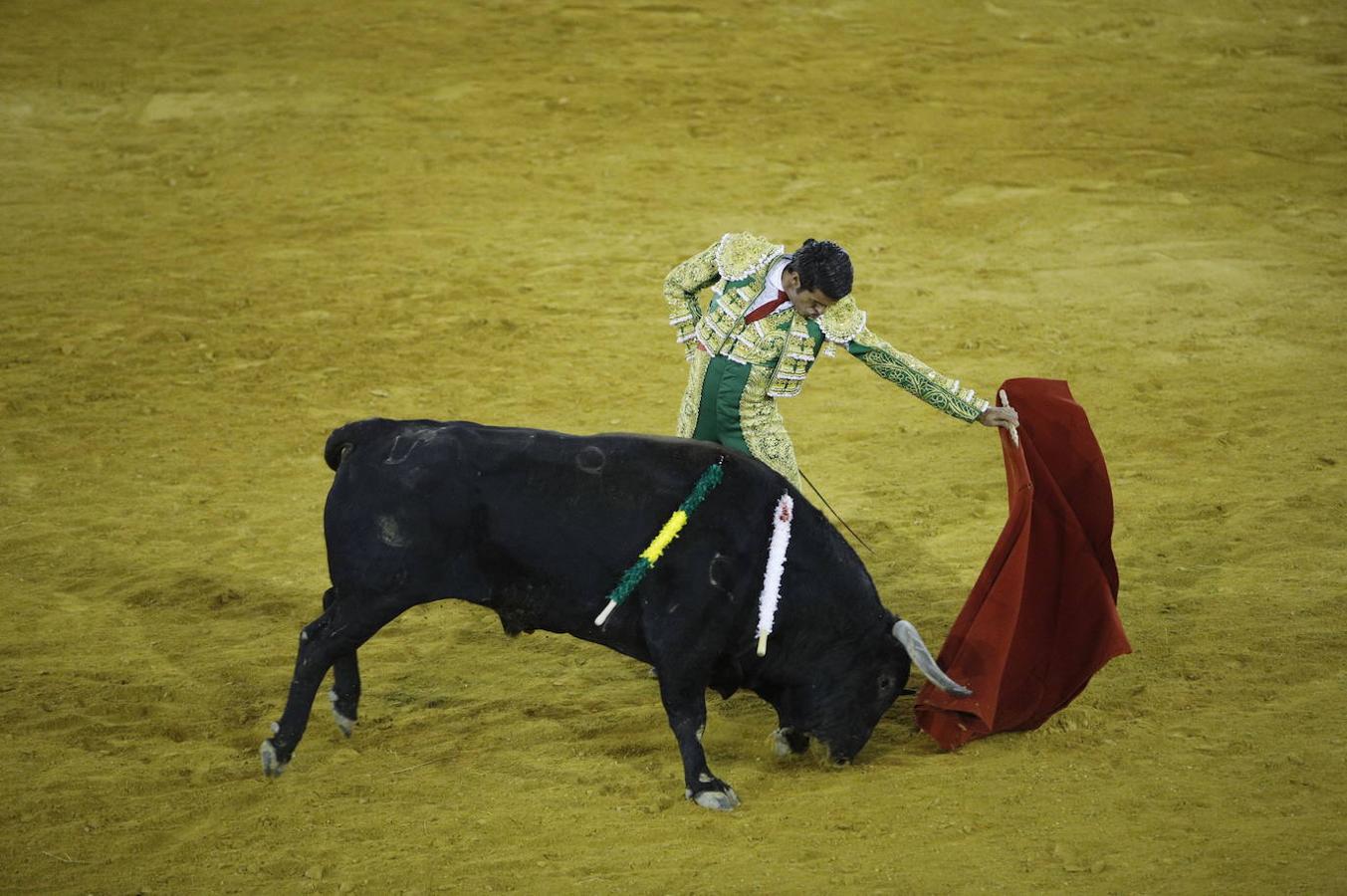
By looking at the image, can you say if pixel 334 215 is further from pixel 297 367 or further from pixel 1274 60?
pixel 1274 60

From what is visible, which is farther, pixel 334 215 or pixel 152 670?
pixel 334 215

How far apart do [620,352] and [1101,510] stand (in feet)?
15.5

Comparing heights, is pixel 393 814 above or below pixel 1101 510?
below

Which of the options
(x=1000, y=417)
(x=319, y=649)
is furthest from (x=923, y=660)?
(x=319, y=649)

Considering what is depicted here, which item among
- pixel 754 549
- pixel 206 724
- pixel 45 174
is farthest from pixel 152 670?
pixel 45 174

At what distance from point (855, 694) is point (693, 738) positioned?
642mm

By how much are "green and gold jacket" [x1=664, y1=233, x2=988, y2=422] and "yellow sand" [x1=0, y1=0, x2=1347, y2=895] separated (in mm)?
1383

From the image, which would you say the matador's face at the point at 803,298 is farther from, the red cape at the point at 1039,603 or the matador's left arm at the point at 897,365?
the red cape at the point at 1039,603

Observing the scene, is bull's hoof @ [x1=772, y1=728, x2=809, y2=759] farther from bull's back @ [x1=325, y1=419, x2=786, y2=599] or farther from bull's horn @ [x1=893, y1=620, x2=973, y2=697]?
bull's back @ [x1=325, y1=419, x2=786, y2=599]

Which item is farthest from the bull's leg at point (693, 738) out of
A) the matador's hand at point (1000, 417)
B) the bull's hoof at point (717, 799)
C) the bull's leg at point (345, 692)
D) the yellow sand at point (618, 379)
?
the matador's hand at point (1000, 417)

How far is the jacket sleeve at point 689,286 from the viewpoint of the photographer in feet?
19.1

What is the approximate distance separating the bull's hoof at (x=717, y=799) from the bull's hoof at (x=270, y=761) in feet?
5.09

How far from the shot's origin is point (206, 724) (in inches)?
230

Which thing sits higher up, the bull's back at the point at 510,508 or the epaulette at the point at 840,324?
the epaulette at the point at 840,324
